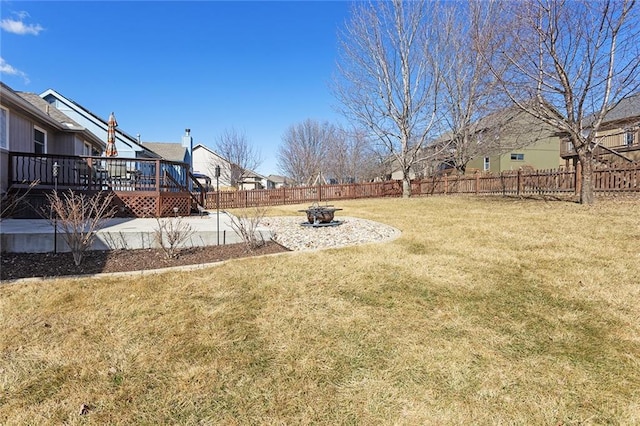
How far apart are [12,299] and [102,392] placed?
230cm

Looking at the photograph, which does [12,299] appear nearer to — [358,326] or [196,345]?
[196,345]

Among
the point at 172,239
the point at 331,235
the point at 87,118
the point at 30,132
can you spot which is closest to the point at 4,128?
the point at 30,132

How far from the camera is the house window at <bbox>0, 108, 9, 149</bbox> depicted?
817 centimetres

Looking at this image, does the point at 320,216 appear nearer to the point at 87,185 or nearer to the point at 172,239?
the point at 172,239

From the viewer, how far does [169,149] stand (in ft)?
108

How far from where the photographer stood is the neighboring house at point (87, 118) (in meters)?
17.6

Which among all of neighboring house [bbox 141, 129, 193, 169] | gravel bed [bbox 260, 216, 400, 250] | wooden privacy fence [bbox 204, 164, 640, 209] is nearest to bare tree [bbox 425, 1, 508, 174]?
wooden privacy fence [bbox 204, 164, 640, 209]

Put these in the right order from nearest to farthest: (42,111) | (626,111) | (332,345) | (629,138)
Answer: (332,345) → (42,111) → (626,111) → (629,138)

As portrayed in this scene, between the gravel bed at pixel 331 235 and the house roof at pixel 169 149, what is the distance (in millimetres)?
26925

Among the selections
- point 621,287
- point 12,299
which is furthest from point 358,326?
point 12,299

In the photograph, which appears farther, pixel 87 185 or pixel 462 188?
pixel 462 188

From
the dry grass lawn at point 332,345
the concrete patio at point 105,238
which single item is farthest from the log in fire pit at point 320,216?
the dry grass lawn at point 332,345

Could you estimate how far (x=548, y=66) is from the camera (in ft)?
36.1

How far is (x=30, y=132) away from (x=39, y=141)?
1.09 meters
